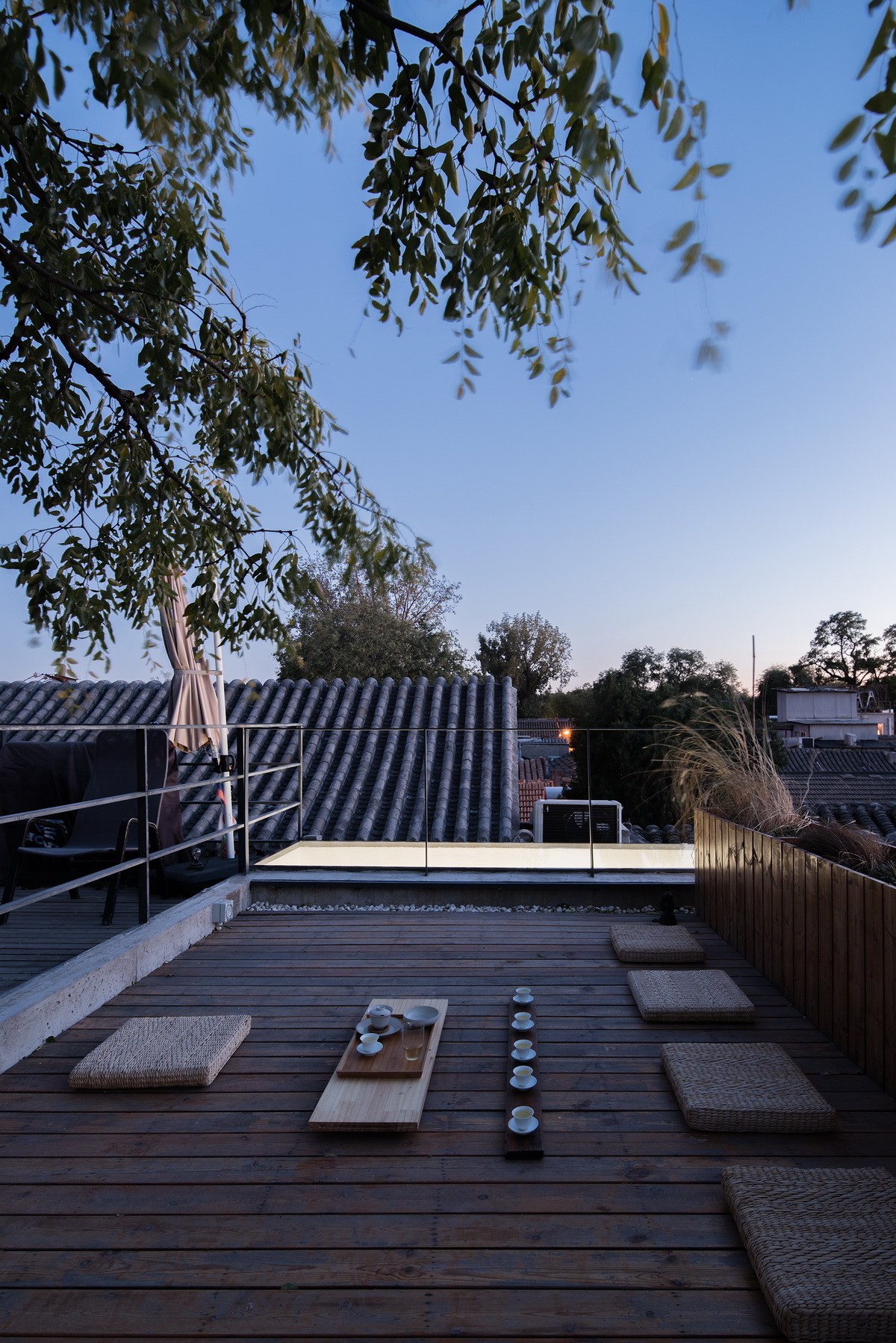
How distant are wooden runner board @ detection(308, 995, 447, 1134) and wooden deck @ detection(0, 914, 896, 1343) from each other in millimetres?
48

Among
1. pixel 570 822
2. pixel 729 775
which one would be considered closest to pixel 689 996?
pixel 729 775

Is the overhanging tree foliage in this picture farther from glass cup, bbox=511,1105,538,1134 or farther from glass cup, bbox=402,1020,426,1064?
glass cup, bbox=402,1020,426,1064

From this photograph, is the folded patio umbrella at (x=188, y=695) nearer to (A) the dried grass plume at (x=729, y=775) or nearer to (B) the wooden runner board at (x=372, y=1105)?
(A) the dried grass plume at (x=729, y=775)

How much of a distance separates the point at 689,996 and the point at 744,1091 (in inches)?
28.5

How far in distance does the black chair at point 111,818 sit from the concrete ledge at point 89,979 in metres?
0.63

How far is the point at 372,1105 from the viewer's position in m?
2.14

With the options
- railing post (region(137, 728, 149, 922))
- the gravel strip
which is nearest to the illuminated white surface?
the gravel strip

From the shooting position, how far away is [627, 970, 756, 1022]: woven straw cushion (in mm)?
2754

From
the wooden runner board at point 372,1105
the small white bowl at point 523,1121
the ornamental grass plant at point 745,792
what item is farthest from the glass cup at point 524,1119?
the ornamental grass plant at point 745,792

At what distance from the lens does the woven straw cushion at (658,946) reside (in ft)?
11.4

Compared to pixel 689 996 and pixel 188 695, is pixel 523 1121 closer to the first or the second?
pixel 689 996

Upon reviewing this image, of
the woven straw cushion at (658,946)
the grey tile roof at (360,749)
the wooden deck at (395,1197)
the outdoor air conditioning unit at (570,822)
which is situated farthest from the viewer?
the grey tile roof at (360,749)

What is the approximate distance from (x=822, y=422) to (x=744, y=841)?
9.51 meters

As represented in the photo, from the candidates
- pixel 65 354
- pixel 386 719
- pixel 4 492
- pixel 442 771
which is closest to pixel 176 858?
pixel 4 492
